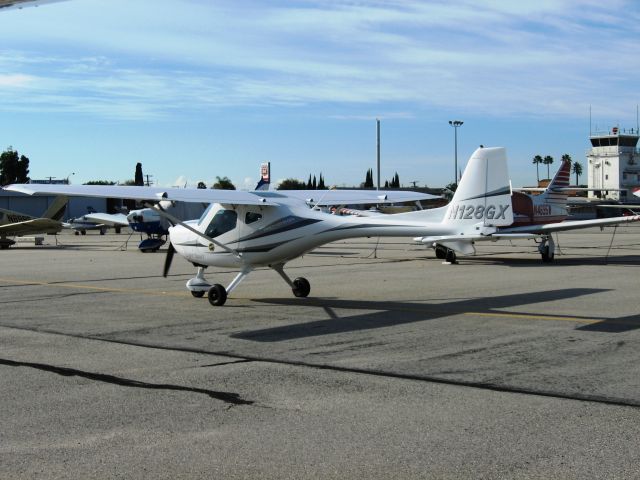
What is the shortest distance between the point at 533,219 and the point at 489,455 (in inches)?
896

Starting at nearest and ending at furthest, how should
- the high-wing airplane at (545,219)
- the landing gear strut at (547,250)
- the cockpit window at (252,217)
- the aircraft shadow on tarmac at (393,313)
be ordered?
the aircraft shadow on tarmac at (393,313) → the cockpit window at (252,217) → the high-wing airplane at (545,219) → the landing gear strut at (547,250)

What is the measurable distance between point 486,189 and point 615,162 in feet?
354

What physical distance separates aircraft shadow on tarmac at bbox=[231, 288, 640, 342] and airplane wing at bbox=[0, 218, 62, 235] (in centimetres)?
2889

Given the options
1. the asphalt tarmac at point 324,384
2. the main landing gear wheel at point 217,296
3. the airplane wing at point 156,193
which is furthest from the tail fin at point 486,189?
the main landing gear wheel at point 217,296

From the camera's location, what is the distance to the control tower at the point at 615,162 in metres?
118

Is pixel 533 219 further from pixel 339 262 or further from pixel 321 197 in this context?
pixel 321 197

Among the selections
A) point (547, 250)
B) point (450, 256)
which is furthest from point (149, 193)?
point (547, 250)

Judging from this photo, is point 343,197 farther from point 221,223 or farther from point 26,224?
Answer: point 26,224

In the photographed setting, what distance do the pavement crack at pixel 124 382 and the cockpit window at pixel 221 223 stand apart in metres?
6.20

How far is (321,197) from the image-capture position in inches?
711

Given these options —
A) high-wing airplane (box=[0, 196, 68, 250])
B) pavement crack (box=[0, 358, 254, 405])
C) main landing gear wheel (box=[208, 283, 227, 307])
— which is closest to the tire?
main landing gear wheel (box=[208, 283, 227, 307])

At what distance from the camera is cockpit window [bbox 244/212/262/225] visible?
15042 mm

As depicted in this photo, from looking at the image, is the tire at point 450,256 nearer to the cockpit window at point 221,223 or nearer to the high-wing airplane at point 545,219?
the high-wing airplane at point 545,219

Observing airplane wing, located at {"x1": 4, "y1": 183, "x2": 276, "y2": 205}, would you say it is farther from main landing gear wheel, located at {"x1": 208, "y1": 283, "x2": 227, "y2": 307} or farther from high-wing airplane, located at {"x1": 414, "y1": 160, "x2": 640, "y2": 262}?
high-wing airplane, located at {"x1": 414, "y1": 160, "x2": 640, "y2": 262}
